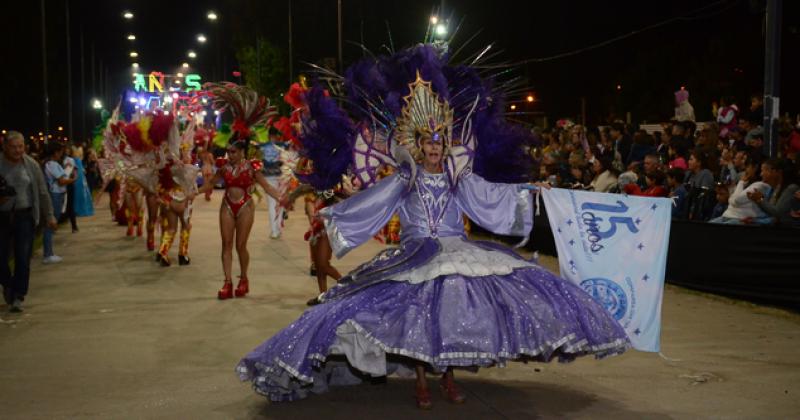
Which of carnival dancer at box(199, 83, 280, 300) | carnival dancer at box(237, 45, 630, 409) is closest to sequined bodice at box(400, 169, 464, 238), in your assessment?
carnival dancer at box(237, 45, 630, 409)

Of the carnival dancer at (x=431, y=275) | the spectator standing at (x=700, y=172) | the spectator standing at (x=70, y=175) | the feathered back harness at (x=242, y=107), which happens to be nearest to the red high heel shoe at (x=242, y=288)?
the feathered back harness at (x=242, y=107)

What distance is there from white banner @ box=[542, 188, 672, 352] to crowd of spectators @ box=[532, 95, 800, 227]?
1.60m

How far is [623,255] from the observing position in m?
7.62

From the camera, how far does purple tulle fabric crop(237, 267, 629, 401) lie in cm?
649

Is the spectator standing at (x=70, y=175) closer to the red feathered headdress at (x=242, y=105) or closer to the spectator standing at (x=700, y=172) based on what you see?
the red feathered headdress at (x=242, y=105)

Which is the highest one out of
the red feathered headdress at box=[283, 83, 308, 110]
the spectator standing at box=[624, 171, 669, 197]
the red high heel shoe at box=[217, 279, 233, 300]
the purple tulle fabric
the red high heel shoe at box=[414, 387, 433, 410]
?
the red feathered headdress at box=[283, 83, 308, 110]

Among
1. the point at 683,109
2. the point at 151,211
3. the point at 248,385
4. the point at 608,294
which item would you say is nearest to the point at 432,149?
the point at 608,294

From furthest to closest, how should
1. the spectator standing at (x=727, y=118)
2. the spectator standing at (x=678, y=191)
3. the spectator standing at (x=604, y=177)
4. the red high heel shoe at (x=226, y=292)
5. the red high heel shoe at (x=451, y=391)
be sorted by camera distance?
the spectator standing at (x=727, y=118) → the spectator standing at (x=604, y=177) → the spectator standing at (x=678, y=191) → the red high heel shoe at (x=226, y=292) → the red high heel shoe at (x=451, y=391)

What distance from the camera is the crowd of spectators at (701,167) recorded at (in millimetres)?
11930

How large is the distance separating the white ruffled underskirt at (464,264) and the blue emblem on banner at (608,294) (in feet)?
2.17

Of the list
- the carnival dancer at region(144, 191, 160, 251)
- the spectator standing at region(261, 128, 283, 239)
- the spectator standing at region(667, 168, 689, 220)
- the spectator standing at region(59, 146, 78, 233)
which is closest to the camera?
the spectator standing at region(667, 168, 689, 220)

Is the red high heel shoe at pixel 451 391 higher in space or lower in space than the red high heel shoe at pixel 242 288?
higher

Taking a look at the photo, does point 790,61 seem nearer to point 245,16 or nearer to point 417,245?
point 417,245

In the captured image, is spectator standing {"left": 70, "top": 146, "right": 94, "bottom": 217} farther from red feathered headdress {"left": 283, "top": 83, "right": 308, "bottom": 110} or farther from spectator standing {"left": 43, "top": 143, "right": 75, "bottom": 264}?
red feathered headdress {"left": 283, "top": 83, "right": 308, "bottom": 110}
